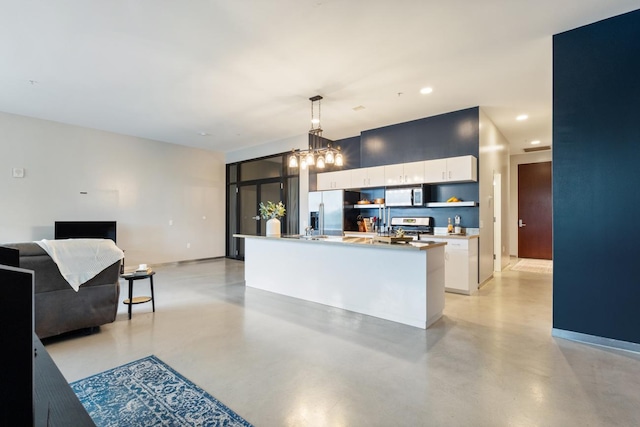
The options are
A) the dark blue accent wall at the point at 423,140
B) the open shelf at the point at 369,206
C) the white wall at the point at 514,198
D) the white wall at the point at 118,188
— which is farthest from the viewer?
the white wall at the point at 514,198

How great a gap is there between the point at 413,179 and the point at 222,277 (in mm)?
4126

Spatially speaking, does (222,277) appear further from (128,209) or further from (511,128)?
(511,128)

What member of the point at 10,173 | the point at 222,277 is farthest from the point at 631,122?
the point at 10,173

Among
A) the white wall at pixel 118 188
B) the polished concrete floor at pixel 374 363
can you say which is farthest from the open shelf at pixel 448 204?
the white wall at pixel 118 188

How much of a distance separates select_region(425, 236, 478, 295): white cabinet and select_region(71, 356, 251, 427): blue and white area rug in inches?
155

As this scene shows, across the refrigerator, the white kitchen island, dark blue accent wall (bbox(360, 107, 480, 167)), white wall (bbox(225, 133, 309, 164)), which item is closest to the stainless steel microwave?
dark blue accent wall (bbox(360, 107, 480, 167))

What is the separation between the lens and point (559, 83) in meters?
3.06

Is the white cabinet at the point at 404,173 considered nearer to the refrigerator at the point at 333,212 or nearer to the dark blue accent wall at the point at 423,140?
the dark blue accent wall at the point at 423,140

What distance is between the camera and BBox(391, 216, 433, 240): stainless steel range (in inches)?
218

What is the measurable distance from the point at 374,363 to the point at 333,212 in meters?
4.10

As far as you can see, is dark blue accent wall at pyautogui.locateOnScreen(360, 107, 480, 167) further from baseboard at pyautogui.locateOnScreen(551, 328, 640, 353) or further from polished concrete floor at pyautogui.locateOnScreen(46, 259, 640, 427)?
baseboard at pyautogui.locateOnScreen(551, 328, 640, 353)

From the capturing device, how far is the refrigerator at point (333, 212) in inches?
247

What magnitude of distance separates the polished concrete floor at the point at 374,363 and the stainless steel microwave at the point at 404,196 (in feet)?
6.86

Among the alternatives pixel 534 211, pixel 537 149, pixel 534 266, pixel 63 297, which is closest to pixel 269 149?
pixel 63 297
